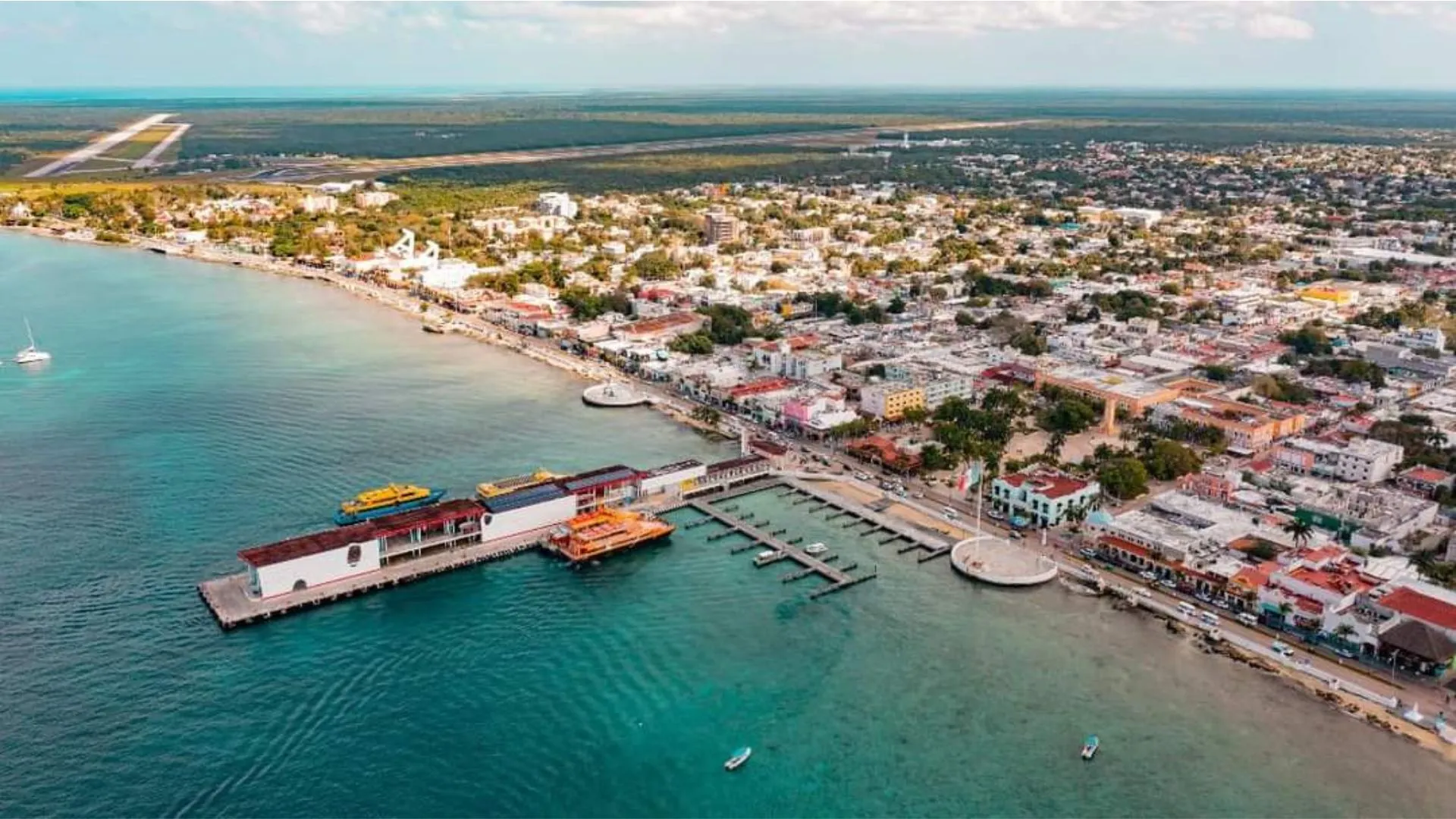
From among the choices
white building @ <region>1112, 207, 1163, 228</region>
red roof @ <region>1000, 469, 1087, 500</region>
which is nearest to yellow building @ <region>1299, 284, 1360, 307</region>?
white building @ <region>1112, 207, 1163, 228</region>

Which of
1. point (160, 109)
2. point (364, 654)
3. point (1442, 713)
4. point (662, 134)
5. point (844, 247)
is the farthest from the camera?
point (160, 109)

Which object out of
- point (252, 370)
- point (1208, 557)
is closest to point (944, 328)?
point (1208, 557)

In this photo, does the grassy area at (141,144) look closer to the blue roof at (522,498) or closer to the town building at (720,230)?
the town building at (720,230)

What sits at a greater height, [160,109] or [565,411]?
[160,109]

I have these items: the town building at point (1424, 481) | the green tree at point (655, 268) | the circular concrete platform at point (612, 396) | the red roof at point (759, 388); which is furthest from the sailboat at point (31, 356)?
the town building at point (1424, 481)

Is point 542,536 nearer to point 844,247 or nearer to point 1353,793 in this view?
point 1353,793

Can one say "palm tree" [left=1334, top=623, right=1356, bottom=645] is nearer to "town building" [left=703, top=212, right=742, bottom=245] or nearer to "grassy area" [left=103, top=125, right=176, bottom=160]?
"town building" [left=703, top=212, right=742, bottom=245]
